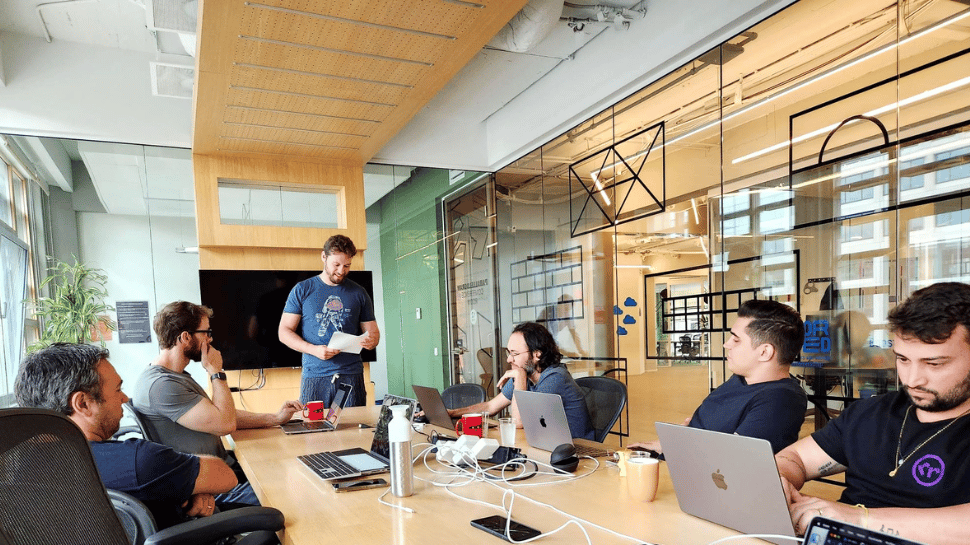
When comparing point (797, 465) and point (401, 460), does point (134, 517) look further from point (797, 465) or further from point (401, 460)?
point (797, 465)

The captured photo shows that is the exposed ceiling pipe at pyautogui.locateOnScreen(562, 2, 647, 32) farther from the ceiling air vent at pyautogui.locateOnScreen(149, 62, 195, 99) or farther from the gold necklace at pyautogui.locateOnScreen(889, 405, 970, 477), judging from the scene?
the gold necklace at pyautogui.locateOnScreen(889, 405, 970, 477)

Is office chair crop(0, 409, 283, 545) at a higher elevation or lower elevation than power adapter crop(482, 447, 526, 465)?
higher

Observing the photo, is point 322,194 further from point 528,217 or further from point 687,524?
point 687,524

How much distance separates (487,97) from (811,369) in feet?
12.4

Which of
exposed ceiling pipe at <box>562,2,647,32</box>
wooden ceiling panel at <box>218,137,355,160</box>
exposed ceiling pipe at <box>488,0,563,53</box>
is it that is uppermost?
exposed ceiling pipe at <box>562,2,647,32</box>

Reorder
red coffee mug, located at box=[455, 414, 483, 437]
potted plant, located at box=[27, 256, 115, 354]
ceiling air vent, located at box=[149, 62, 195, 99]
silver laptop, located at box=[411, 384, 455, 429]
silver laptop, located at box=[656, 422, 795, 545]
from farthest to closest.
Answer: potted plant, located at box=[27, 256, 115, 354], ceiling air vent, located at box=[149, 62, 195, 99], silver laptop, located at box=[411, 384, 455, 429], red coffee mug, located at box=[455, 414, 483, 437], silver laptop, located at box=[656, 422, 795, 545]

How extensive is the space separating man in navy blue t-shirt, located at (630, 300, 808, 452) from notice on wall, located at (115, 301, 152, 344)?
4316 millimetres

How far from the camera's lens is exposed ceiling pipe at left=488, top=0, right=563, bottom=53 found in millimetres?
3957

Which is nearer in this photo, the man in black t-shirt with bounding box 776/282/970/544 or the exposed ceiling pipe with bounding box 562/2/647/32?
the man in black t-shirt with bounding box 776/282/970/544

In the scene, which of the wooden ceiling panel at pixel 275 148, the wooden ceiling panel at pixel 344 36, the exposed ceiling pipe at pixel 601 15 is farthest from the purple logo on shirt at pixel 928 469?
the wooden ceiling panel at pixel 275 148

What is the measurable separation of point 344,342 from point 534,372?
1.24 meters

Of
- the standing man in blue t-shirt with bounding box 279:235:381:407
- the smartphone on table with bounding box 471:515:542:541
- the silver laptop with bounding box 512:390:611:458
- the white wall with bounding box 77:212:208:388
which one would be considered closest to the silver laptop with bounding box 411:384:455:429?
the silver laptop with bounding box 512:390:611:458

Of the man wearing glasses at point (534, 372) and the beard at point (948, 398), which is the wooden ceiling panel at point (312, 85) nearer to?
the man wearing glasses at point (534, 372)

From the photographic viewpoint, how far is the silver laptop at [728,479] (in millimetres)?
1236
